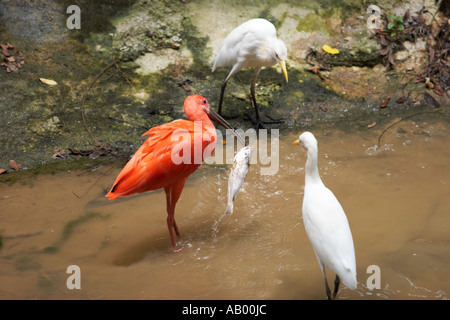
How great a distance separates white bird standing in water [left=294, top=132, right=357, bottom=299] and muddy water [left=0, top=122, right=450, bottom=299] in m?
0.46

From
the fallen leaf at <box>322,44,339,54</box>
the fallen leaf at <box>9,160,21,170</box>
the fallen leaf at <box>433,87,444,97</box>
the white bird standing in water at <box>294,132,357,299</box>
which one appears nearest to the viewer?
the white bird standing in water at <box>294,132,357,299</box>

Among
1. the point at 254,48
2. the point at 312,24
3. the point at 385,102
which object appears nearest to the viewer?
the point at 254,48

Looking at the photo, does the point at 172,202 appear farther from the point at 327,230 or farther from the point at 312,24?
the point at 312,24

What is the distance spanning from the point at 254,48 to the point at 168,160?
2073 mm

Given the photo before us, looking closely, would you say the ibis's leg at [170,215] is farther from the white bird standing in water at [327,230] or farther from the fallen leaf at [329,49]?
the fallen leaf at [329,49]

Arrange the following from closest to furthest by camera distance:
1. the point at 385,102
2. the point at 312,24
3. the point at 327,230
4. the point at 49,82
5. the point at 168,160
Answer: the point at 327,230 < the point at 168,160 < the point at 49,82 < the point at 385,102 < the point at 312,24

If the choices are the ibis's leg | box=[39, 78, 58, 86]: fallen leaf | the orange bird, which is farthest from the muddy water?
box=[39, 78, 58, 86]: fallen leaf

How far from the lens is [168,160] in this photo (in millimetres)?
3938

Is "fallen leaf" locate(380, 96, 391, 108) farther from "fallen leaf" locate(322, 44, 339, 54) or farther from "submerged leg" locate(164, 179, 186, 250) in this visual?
"submerged leg" locate(164, 179, 186, 250)

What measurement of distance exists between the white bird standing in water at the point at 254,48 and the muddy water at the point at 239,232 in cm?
98

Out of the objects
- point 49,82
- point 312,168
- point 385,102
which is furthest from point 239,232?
point 49,82

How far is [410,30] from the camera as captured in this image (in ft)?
21.3

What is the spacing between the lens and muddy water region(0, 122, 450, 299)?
370 cm
